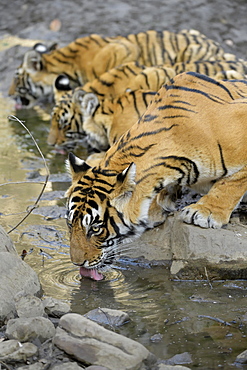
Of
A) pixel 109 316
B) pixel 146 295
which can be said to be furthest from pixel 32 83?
pixel 109 316

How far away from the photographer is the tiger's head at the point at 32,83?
10.2m

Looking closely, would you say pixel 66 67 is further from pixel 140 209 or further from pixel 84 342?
pixel 84 342

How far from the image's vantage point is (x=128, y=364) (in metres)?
3.22

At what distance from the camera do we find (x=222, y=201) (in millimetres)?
4684

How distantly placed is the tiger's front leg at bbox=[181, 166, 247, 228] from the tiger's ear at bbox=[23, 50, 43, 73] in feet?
19.7

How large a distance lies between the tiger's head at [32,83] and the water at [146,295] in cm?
432

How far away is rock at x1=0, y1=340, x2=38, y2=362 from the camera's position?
332 centimetres

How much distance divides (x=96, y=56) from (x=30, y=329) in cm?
683

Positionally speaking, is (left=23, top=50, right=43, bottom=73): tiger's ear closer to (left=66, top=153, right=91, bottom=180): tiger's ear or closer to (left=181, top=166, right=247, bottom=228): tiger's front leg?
(left=66, top=153, right=91, bottom=180): tiger's ear

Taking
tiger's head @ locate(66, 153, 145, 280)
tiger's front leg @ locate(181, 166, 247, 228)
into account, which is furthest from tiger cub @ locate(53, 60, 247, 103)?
tiger's head @ locate(66, 153, 145, 280)

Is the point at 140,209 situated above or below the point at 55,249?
above

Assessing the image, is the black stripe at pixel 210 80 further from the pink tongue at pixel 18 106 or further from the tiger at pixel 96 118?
the pink tongue at pixel 18 106

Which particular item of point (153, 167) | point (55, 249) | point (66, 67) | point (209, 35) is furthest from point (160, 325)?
point (209, 35)

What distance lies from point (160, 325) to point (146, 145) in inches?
48.8
